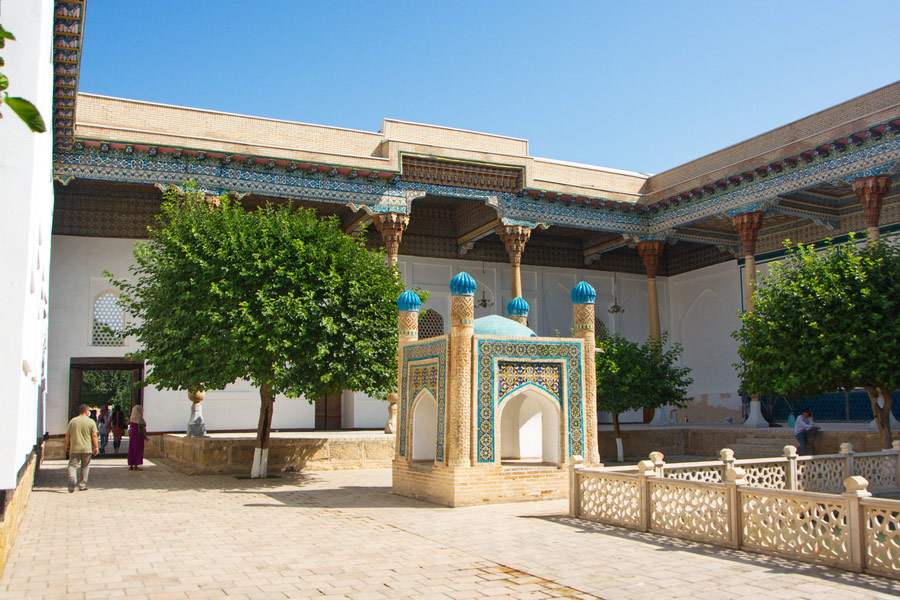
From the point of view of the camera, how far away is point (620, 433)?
1778 centimetres

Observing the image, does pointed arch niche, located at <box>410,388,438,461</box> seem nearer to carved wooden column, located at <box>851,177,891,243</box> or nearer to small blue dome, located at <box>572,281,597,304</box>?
small blue dome, located at <box>572,281,597,304</box>

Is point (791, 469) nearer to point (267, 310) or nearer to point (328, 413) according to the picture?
point (267, 310)

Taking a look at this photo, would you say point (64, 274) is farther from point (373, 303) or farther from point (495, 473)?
point (495, 473)

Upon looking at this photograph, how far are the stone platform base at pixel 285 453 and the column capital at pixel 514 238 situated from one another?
6.20 metres

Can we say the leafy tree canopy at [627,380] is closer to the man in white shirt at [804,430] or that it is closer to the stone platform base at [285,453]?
the man in white shirt at [804,430]

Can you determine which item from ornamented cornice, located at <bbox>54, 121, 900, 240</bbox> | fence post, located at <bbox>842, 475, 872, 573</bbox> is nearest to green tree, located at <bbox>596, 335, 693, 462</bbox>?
ornamented cornice, located at <bbox>54, 121, 900, 240</bbox>

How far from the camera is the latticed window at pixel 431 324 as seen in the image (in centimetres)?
2169

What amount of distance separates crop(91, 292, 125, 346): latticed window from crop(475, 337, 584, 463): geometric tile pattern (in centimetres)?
1122

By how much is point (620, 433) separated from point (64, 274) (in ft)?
44.3

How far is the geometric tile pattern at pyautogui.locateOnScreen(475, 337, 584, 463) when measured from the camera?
9.89 meters

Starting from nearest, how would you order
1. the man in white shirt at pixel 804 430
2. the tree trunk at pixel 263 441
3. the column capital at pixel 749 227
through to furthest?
the tree trunk at pixel 263 441 < the man in white shirt at pixel 804 430 < the column capital at pixel 749 227

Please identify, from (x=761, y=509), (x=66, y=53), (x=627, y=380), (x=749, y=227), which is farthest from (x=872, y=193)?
(x=66, y=53)

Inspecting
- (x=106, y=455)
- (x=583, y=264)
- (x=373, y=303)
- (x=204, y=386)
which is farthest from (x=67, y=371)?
(x=583, y=264)

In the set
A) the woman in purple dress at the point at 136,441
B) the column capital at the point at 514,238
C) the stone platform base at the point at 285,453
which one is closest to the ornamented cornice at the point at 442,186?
the column capital at the point at 514,238
